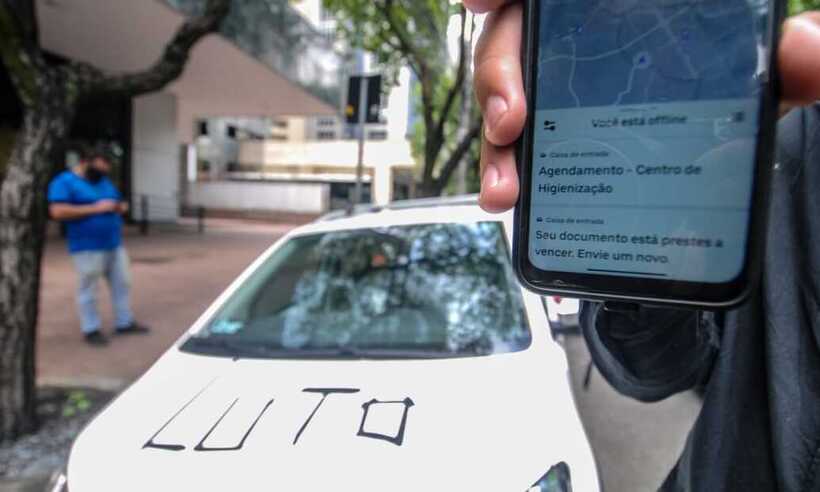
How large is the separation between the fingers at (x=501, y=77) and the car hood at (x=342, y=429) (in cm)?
92

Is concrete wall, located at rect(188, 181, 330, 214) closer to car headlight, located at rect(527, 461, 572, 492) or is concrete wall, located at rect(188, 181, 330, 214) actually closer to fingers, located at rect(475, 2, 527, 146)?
car headlight, located at rect(527, 461, 572, 492)

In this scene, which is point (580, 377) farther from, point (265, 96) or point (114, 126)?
point (114, 126)

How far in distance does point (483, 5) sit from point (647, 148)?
0.32 m

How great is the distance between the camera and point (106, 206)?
456cm

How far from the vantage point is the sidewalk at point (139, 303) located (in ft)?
14.2

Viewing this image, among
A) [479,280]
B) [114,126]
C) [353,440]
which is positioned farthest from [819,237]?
[114,126]

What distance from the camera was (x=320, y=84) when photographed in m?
13.1

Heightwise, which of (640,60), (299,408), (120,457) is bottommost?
(120,457)

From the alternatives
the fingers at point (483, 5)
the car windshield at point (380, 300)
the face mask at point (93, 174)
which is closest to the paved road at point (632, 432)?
the car windshield at point (380, 300)

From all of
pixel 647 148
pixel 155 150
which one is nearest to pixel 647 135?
pixel 647 148

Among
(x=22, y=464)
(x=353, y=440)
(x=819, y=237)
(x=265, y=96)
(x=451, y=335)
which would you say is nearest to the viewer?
(x=819, y=237)

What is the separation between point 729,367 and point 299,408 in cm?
116

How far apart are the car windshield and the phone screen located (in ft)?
3.99

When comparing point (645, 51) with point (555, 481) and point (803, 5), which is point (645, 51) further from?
point (803, 5)
